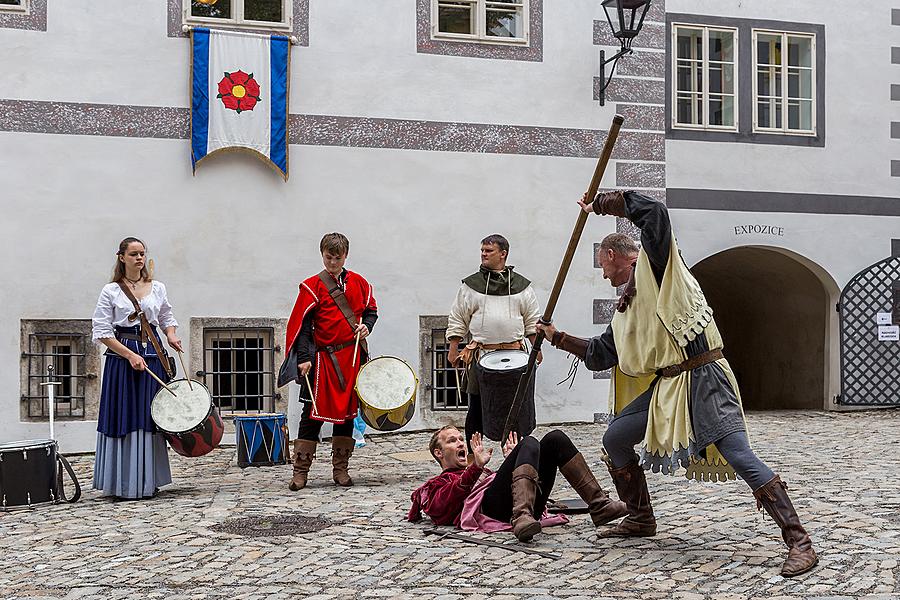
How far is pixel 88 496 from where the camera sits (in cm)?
819

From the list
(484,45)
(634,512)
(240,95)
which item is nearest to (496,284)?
(634,512)

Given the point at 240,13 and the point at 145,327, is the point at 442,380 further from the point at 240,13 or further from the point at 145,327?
the point at 145,327

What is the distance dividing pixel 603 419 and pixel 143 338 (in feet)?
17.8

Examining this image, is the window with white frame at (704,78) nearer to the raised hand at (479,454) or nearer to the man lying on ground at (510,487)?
the man lying on ground at (510,487)

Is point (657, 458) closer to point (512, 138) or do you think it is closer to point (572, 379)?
point (572, 379)

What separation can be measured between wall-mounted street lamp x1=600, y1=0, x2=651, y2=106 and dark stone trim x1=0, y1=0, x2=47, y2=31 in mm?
5270

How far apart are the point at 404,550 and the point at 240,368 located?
5389mm

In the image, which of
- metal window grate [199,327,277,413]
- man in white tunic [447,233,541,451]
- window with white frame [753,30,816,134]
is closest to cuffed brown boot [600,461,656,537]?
man in white tunic [447,233,541,451]

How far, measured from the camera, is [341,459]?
8.48 meters

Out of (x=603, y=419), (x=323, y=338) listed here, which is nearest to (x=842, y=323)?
(x=603, y=419)

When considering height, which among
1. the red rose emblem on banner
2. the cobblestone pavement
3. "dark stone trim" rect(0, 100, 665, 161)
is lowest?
the cobblestone pavement

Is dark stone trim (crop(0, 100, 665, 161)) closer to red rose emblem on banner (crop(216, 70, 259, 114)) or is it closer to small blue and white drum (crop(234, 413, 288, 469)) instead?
red rose emblem on banner (crop(216, 70, 259, 114))

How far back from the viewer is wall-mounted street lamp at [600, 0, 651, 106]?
11445 mm

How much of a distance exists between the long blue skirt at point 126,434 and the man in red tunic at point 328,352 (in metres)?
0.95
